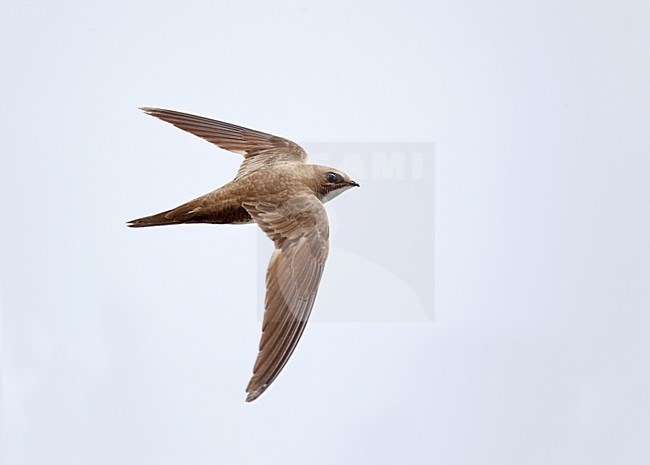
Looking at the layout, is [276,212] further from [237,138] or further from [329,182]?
[237,138]

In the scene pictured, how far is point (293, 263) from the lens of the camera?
4316mm

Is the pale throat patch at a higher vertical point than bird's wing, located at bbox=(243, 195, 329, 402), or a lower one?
higher

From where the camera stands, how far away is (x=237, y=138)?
5270mm

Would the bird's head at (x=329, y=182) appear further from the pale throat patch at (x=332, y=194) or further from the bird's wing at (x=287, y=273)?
the bird's wing at (x=287, y=273)

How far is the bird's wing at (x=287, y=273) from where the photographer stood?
399 cm

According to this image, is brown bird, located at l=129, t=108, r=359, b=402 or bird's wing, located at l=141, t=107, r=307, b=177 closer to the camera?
brown bird, located at l=129, t=108, r=359, b=402

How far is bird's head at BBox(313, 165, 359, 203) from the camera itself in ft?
15.8

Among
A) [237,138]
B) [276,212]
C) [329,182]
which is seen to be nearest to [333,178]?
[329,182]

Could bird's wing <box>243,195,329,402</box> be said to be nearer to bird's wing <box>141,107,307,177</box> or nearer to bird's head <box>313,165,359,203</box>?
bird's head <box>313,165,359,203</box>

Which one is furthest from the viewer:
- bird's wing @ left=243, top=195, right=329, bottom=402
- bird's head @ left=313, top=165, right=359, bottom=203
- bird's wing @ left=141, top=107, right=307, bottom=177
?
bird's wing @ left=141, top=107, right=307, bottom=177

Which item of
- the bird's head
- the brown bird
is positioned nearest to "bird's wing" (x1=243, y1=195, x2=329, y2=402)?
the brown bird

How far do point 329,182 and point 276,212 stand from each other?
0.42m

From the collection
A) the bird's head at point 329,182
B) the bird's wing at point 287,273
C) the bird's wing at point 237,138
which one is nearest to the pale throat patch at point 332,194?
the bird's head at point 329,182

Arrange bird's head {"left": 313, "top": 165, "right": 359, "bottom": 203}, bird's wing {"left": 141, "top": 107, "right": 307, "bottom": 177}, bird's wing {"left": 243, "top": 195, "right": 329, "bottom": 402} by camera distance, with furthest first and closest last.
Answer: bird's wing {"left": 141, "top": 107, "right": 307, "bottom": 177} < bird's head {"left": 313, "top": 165, "right": 359, "bottom": 203} < bird's wing {"left": 243, "top": 195, "right": 329, "bottom": 402}
